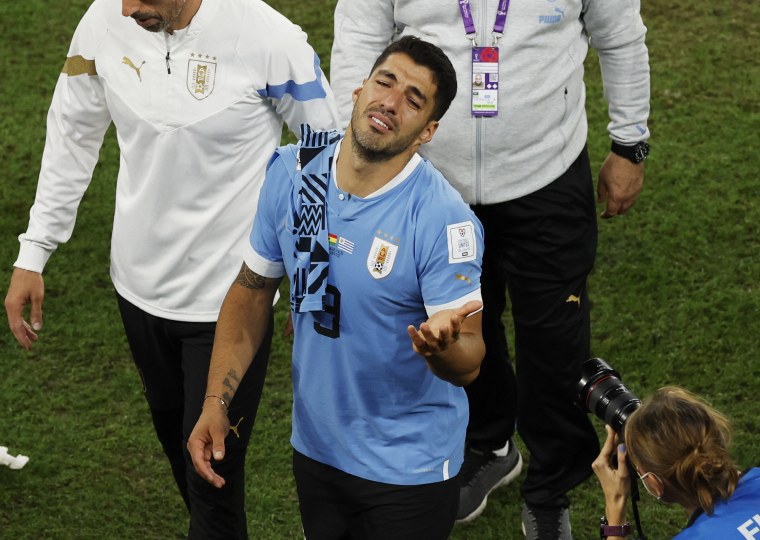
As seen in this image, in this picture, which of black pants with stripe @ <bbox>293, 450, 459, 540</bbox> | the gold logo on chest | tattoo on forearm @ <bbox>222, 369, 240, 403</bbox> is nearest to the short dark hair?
the gold logo on chest

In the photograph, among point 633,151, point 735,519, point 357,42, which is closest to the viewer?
point 735,519

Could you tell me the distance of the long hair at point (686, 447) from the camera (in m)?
3.28

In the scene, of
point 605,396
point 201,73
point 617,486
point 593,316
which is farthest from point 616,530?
point 593,316

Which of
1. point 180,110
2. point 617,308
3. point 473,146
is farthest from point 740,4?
point 180,110

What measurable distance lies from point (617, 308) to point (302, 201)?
303cm

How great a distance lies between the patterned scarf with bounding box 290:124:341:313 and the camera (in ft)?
11.0

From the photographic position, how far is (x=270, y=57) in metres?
3.98

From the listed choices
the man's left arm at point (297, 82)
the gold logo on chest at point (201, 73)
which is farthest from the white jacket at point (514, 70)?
the gold logo on chest at point (201, 73)

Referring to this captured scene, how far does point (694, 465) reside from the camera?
330cm

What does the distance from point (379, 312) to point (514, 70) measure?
1.24 meters

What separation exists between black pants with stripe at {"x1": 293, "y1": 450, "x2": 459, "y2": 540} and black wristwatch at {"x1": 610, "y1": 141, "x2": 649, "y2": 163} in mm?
1564

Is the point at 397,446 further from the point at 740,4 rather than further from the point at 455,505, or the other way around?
the point at 740,4

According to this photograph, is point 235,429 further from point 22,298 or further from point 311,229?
point 311,229

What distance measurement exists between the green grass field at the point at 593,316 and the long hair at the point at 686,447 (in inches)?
59.4
